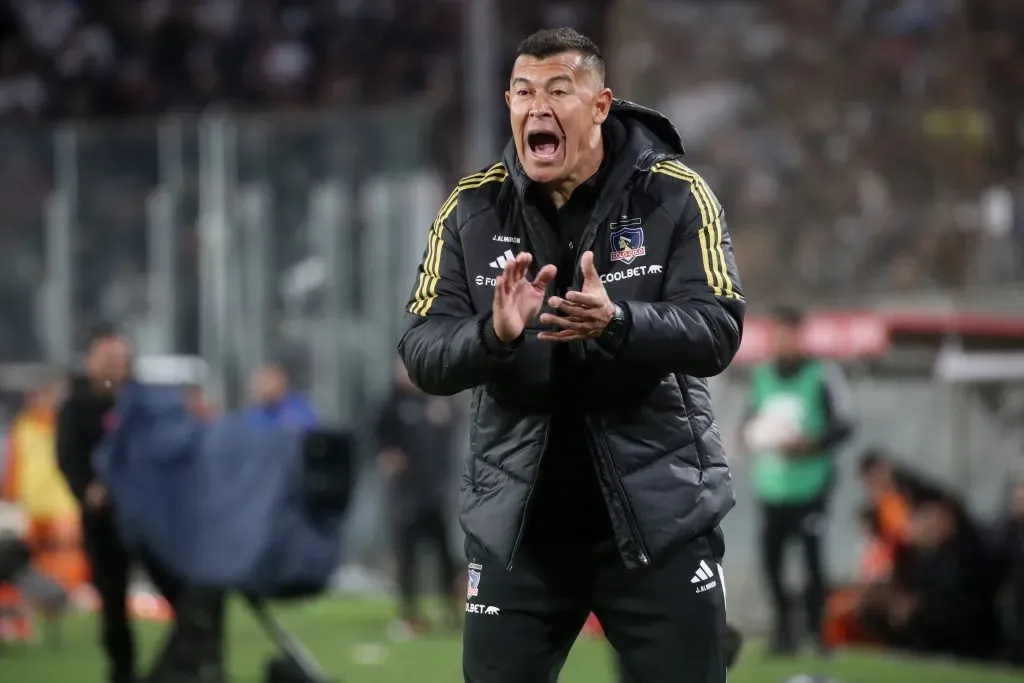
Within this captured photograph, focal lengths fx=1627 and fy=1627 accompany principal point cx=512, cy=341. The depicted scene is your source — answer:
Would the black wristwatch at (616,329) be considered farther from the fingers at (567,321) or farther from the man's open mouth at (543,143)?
the man's open mouth at (543,143)

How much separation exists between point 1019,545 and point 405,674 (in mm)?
3613

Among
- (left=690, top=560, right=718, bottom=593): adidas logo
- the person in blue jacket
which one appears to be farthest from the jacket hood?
the person in blue jacket

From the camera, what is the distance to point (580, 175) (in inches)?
149

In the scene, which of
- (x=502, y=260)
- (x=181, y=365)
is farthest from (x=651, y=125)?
(x=181, y=365)

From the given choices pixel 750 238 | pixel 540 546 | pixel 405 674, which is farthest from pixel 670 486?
pixel 750 238

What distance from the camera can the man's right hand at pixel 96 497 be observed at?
8233 mm

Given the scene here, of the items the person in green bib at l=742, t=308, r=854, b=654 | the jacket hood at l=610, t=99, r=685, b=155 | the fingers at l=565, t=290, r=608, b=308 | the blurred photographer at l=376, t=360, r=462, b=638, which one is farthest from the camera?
the blurred photographer at l=376, t=360, r=462, b=638

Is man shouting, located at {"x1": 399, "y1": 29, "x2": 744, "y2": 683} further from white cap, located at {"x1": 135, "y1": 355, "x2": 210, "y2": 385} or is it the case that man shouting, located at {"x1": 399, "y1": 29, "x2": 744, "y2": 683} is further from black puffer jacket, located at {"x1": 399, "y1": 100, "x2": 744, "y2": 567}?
white cap, located at {"x1": 135, "y1": 355, "x2": 210, "y2": 385}

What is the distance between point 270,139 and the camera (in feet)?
46.7

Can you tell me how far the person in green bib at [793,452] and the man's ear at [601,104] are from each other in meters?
6.12

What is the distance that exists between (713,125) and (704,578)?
10102mm

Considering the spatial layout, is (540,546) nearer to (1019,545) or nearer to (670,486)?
(670,486)

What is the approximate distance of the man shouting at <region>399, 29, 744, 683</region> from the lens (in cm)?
362

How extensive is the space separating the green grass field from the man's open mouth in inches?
216
